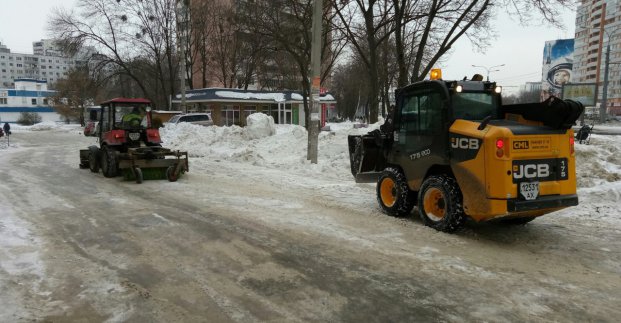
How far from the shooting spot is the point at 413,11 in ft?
74.3

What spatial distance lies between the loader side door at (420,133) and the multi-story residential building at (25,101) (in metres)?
95.5

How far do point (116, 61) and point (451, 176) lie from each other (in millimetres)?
37468

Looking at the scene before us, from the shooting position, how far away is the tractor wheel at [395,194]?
7695 mm

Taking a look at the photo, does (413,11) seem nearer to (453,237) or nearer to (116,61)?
(453,237)

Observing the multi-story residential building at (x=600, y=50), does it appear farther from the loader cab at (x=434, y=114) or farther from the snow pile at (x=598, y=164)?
the loader cab at (x=434, y=114)

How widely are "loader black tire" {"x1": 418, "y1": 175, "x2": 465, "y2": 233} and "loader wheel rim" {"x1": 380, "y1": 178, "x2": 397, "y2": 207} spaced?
0.77 metres

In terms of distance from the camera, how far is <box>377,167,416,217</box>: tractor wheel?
7695 mm

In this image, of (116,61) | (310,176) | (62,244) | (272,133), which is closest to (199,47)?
(116,61)

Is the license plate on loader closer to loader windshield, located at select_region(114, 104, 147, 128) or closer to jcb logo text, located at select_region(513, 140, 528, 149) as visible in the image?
jcb logo text, located at select_region(513, 140, 528, 149)

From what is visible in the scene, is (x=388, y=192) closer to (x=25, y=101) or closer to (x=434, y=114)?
(x=434, y=114)

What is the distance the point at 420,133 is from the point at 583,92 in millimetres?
58712

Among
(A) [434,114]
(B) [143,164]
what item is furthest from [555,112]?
(B) [143,164]

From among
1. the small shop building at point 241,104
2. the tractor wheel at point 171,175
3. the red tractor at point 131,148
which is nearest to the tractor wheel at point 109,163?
the red tractor at point 131,148

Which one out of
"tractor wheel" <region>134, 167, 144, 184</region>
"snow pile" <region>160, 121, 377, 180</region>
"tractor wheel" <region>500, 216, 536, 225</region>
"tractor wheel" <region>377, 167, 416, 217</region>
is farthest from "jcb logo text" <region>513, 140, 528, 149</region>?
"tractor wheel" <region>134, 167, 144, 184</region>
